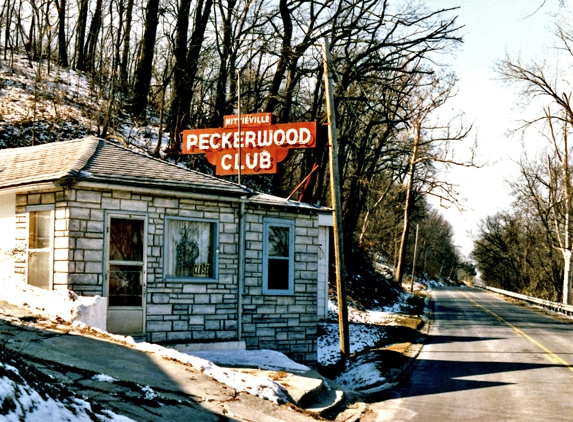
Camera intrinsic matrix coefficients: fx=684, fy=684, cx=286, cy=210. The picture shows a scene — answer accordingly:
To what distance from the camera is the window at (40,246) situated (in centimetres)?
1294

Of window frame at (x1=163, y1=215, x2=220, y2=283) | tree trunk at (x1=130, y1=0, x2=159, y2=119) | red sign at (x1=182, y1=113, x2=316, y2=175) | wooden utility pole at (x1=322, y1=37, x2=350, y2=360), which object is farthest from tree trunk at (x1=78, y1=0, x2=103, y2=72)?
window frame at (x1=163, y1=215, x2=220, y2=283)

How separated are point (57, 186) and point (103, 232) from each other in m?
1.19

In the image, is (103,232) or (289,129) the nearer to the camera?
(103,232)

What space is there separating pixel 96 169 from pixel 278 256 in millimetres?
4986

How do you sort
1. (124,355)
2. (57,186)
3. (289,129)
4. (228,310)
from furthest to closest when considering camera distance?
1. (289,129)
2. (228,310)
3. (57,186)
4. (124,355)

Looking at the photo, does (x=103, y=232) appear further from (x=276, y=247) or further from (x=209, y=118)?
(x=209, y=118)

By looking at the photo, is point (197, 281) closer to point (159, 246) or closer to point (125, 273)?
point (159, 246)

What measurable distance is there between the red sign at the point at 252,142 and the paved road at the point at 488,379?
22.2 feet

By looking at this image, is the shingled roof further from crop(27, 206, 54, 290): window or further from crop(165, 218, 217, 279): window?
crop(165, 218, 217, 279): window

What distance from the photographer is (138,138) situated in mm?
28094

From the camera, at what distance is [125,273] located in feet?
43.4

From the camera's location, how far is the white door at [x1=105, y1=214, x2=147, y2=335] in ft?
42.7

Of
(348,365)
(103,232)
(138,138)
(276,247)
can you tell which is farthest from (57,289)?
(138,138)

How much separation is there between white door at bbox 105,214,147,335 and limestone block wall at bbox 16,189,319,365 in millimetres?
138
